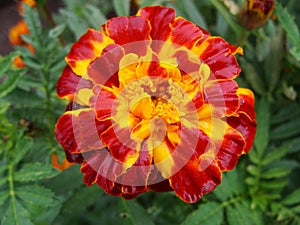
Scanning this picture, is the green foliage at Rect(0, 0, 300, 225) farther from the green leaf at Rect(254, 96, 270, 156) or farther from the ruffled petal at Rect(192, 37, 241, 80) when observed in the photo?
the ruffled petal at Rect(192, 37, 241, 80)

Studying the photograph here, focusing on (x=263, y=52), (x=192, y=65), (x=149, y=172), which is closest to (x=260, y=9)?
(x=263, y=52)

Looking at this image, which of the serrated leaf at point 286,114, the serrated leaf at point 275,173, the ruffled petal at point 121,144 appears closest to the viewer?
the ruffled petal at point 121,144

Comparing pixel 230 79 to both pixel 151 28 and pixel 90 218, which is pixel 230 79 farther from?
pixel 90 218

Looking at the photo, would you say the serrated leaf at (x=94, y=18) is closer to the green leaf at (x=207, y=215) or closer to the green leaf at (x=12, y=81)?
the green leaf at (x=12, y=81)

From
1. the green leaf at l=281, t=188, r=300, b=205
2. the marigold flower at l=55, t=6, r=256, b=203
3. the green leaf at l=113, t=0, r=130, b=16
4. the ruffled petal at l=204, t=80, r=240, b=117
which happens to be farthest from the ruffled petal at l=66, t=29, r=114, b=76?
the green leaf at l=281, t=188, r=300, b=205

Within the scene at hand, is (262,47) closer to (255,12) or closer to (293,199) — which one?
(255,12)

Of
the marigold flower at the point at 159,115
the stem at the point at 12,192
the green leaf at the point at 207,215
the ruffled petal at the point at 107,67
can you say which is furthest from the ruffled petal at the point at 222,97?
the stem at the point at 12,192
